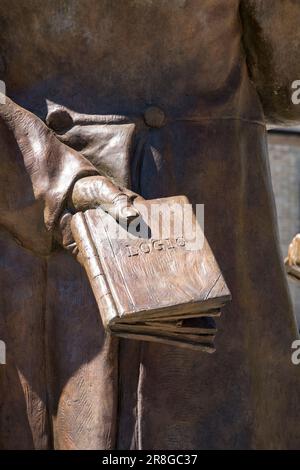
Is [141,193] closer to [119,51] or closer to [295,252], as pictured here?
[119,51]

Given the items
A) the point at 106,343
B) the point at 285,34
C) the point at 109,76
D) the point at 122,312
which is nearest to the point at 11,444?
the point at 106,343

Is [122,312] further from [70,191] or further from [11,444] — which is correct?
[11,444]

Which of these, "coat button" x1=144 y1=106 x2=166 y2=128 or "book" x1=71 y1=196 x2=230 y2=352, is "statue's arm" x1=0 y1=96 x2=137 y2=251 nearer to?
"book" x1=71 y1=196 x2=230 y2=352

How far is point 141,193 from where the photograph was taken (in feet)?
13.1

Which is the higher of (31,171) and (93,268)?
(31,171)

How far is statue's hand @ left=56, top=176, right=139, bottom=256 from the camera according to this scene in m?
3.63

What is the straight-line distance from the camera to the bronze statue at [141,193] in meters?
3.85

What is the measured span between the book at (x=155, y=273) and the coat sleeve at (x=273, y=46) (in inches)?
24.5

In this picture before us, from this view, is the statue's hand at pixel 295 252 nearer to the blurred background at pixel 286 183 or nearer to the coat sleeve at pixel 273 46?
the coat sleeve at pixel 273 46

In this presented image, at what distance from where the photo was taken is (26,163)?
3.82m

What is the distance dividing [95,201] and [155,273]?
243mm

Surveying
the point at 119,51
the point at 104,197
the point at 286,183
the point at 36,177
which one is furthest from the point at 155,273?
the point at 286,183

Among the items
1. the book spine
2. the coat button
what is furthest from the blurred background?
the book spine

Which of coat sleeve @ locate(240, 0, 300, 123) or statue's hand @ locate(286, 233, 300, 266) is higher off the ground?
coat sleeve @ locate(240, 0, 300, 123)
